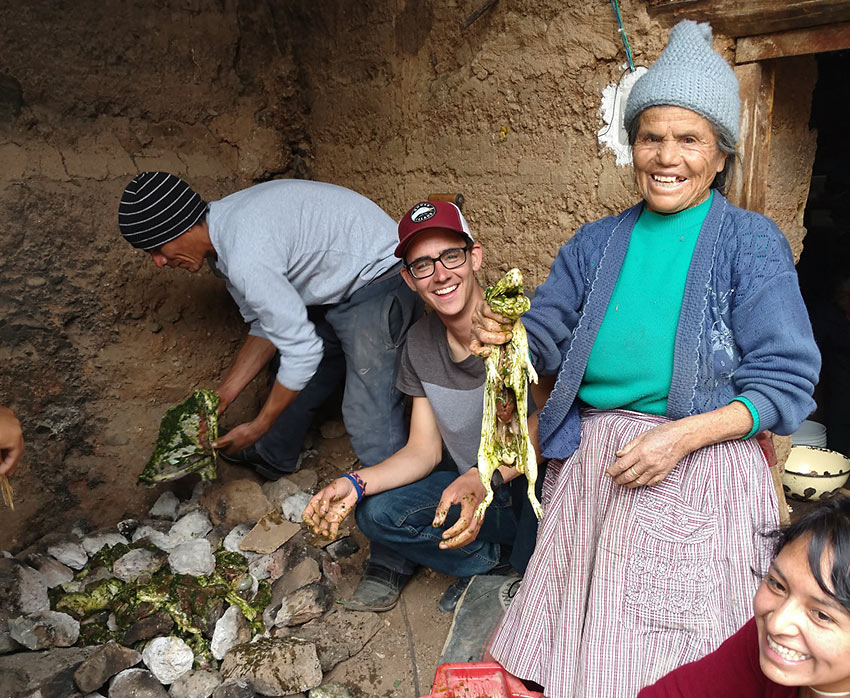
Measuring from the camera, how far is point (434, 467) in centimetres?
275

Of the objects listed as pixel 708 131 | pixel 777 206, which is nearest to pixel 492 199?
pixel 777 206

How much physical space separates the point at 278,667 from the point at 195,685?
0.31 meters

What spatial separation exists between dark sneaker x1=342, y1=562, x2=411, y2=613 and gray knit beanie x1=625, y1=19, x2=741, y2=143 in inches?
76.9

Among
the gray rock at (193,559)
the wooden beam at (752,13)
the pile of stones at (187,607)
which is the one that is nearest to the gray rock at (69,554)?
the pile of stones at (187,607)

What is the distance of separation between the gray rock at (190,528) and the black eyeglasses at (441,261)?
1865mm

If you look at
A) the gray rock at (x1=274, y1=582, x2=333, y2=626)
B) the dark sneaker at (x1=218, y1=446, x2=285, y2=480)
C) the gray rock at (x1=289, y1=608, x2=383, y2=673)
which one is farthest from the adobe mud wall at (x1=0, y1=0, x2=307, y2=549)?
the gray rock at (x1=289, y1=608, x2=383, y2=673)

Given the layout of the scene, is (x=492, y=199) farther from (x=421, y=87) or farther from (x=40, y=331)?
(x=40, y=331)

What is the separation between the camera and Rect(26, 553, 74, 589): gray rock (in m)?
3.12

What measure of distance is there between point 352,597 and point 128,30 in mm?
2716

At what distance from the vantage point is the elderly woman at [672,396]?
174 cm

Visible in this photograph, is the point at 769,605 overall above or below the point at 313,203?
below

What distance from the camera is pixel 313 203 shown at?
9.98ft

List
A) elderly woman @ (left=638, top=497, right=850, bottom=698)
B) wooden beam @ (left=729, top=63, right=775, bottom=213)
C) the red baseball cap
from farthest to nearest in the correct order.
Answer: wooden beam @ (left=729, top=63, right=775, bottom=213) → the red baseball cap → elderly woman @ (left=638, top=497, right=850, bottom=698)

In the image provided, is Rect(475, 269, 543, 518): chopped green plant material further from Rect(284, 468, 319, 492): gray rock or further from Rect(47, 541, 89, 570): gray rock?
Rect(47, 541, 89, 570): gray rock
